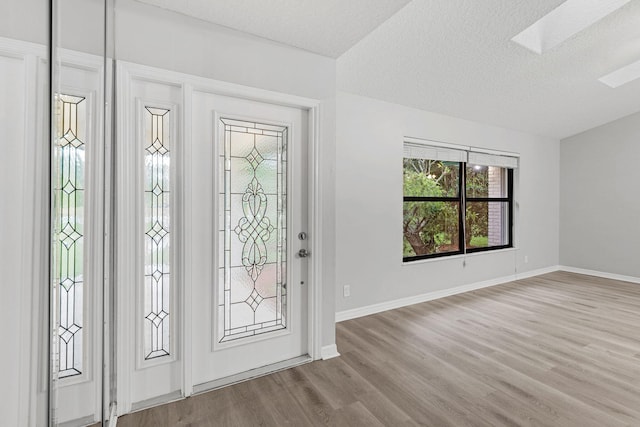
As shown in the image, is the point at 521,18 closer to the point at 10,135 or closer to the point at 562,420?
the point at 562,420

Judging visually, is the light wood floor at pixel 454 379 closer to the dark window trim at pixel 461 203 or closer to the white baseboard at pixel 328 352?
the white baseboard at pixel 328 352

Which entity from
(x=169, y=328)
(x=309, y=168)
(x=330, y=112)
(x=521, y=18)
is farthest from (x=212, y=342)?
(x=521, y=18)

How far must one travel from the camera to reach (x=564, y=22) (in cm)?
279

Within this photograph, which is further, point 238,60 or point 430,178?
point 430,178

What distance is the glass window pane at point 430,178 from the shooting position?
4.02 metres

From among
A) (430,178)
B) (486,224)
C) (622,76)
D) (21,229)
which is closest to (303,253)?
(21,229)

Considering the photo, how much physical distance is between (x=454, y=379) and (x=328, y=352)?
94 centimetres

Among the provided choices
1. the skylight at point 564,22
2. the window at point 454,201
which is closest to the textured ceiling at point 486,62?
the skylight at point 564,22

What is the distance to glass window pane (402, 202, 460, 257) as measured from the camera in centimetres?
403

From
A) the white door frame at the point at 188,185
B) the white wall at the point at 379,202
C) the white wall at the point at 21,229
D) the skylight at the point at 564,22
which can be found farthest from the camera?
the white wall at the point at 379,202

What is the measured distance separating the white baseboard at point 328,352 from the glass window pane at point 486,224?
290 centimetres

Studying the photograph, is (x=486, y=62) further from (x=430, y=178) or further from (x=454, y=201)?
(x=454, y=201)

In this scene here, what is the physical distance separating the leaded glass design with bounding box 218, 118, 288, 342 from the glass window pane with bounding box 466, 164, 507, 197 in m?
3.31

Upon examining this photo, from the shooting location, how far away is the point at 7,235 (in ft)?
A: 1.29
